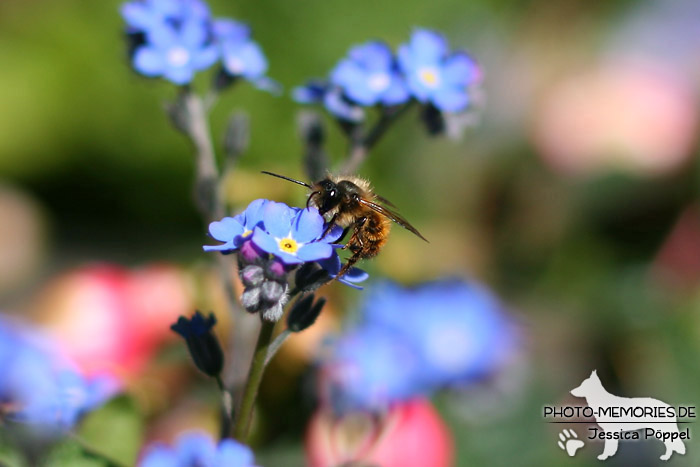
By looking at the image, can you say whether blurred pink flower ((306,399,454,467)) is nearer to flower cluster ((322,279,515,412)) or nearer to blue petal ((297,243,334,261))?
flower cluster ((322,279,515,412))

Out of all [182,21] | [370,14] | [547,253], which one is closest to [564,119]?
[547,253]

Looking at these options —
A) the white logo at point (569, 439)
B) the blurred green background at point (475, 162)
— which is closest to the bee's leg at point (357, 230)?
the white logo at point (569, 439)

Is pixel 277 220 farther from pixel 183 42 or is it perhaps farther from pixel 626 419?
pixel 626 419

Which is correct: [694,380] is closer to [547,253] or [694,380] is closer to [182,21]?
[547,253]

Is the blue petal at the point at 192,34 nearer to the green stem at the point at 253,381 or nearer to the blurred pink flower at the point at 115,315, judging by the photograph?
the green stem at the point at 253,381

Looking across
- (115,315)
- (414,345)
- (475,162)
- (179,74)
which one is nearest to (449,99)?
(179,74)
